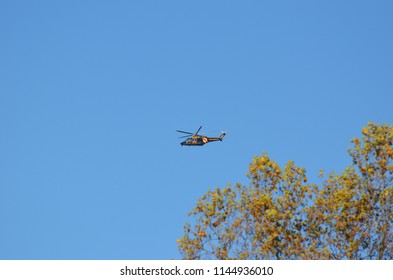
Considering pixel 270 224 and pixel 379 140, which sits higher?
pixel 379 140

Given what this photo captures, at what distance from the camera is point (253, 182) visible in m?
58.0

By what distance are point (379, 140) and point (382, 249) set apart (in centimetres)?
719

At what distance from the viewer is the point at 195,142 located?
424ft

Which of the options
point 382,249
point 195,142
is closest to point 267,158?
point 382,249
